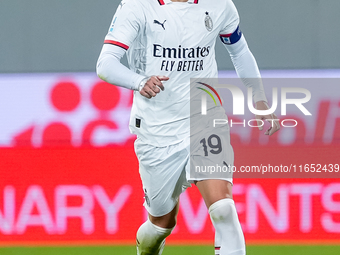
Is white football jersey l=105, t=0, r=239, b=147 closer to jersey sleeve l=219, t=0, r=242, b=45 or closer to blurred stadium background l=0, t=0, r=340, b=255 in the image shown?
jersey sleeve l=219, t=0, r=242, b=45

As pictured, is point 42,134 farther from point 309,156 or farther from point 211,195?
point 211,195

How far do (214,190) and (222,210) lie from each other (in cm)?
11

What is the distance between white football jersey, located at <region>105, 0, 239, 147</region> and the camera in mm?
2523

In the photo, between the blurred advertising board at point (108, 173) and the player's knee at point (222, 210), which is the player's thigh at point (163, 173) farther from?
the blurred advertising board at point (108, 173)

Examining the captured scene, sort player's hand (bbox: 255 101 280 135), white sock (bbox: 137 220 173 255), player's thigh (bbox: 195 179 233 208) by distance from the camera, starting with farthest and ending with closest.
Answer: white sock (bbox: 137 220 173 255)
player's hand (bbox: 255 101 280 135)
player's thigh (bbox: 195 179 233 208)

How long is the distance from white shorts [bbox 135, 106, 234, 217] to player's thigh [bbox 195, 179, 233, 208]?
0.9 inches

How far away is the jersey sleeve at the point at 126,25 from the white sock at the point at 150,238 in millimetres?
977

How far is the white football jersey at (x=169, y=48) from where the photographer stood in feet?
8.28

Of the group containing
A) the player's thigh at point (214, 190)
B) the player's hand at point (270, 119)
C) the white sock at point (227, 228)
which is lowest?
the white sock at point (227, 228)

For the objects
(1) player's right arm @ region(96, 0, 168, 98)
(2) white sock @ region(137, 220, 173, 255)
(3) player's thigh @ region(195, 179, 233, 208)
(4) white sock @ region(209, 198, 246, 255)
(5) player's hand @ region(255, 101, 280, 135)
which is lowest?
(2) white sock @ region(137, 220, 173, 255)

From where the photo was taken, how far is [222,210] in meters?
2.37

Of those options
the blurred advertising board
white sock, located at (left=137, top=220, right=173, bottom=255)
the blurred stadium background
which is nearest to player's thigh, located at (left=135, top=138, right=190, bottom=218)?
white sock, located at (left=137, top=220, right=173, bottom=255)

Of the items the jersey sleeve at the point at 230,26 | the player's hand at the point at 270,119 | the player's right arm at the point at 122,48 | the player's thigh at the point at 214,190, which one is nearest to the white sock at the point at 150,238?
the player's thigh at the point at 214,190

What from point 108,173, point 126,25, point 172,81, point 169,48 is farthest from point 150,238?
point 108,173
